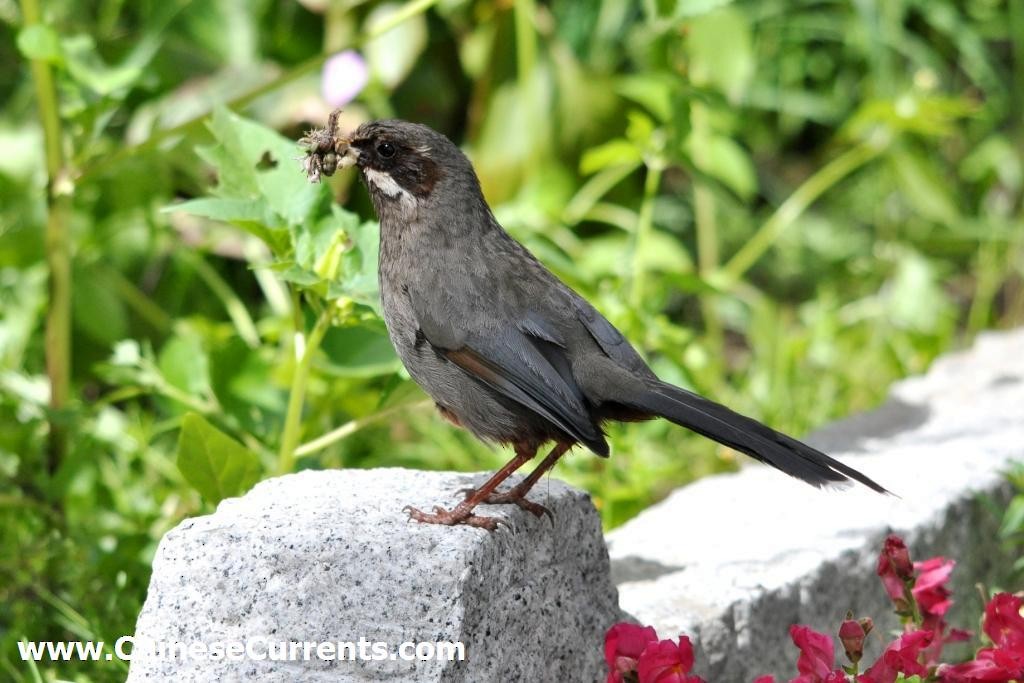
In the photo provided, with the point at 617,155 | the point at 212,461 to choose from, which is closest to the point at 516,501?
the point at 212,461

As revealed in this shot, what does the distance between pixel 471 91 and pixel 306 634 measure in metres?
4.33

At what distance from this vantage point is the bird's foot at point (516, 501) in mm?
2711

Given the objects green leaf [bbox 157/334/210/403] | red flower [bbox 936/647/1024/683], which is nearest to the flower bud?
red flower [bbox 936/647/1024/683]

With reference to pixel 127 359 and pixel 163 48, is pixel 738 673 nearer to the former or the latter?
pixel 127 359

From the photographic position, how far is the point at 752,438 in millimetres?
2619

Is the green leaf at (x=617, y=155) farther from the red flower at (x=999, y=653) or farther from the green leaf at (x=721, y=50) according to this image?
the red flower at (x=999, y=653)

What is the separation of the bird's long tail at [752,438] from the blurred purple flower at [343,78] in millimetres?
2667

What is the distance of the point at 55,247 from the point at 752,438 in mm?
2139

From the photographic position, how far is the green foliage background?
11.6 feet

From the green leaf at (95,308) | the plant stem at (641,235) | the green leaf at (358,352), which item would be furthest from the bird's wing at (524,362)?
the green leaf at (95,308)

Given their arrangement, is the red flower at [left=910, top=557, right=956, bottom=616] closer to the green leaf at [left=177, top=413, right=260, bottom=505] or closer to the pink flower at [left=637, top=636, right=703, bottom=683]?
the pink flower at [left=637, top=636, right=703, bottom=683]

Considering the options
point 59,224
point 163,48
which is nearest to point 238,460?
point 59,224

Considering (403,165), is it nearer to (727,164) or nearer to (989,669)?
(989,669)

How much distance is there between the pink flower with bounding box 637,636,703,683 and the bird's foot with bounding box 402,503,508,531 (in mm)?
372
